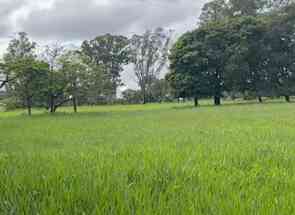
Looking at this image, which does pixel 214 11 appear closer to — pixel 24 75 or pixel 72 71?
pixel 72 71

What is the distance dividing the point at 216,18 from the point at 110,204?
4755 cm

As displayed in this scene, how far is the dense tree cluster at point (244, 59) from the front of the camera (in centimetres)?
3459

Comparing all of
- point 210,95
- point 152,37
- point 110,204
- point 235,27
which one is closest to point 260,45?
point 235,27

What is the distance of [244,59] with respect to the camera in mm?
34969

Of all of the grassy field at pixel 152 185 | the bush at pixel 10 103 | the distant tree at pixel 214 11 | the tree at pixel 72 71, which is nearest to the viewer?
the grassy field at pixel 152 185

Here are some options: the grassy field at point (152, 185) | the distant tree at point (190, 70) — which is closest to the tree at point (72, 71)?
the distant tree at point (190, 70)

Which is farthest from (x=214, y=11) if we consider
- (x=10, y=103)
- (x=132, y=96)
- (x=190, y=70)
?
(x=10, y=103)

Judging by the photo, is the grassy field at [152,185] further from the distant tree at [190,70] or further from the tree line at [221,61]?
the distant tree at [190,70]

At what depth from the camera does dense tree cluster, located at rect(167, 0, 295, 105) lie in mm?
34594

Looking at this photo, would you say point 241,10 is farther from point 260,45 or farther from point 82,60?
point 82,60

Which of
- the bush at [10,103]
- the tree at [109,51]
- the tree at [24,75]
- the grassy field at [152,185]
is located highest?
the tree at [109,51]

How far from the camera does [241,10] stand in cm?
4488

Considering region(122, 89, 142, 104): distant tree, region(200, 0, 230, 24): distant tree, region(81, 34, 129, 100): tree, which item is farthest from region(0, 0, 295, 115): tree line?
region(81, 34, 129, 100): tree

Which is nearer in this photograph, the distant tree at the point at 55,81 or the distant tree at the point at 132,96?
the distant tree at the point at 55,81
